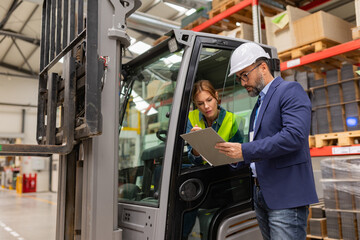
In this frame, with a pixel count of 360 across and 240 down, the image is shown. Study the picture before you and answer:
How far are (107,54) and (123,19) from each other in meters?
0.29

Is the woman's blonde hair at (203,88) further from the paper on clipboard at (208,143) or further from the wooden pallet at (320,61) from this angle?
the wooden pallet at (320,61)

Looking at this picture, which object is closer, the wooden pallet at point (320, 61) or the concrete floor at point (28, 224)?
the wooden pallet at point (320, 61)

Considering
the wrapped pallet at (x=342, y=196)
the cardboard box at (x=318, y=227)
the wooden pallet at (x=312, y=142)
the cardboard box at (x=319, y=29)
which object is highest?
the cardboard box at (x=319, y=29)

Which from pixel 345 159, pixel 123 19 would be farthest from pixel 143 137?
pixel 345 159

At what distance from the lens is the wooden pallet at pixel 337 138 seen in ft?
13.7

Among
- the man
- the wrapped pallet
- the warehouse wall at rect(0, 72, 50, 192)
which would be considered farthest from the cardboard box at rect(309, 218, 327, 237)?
the warehouse wall at rect(0, 72, 50, 192)

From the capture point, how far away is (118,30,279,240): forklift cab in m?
2.32

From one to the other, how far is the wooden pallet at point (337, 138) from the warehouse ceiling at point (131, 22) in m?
2.48

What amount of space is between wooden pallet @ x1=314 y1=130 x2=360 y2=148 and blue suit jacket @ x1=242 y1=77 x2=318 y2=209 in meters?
2.54

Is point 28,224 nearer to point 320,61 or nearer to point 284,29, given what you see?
point 284,29

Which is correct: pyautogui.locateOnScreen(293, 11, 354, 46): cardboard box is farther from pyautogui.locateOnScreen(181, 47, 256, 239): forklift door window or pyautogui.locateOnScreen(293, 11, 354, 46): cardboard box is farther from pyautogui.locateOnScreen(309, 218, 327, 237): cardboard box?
pyautogui.locateOnScreen(309, 218, 327, 237): cardboard box

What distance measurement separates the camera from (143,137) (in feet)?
9.96

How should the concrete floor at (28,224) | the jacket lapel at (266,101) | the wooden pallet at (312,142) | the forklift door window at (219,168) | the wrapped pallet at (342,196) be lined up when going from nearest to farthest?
the jacket lapel at (266,101) → the forklift door window at (219,168) → the wrapped pallet at (342,196) → the wooden pallet at (312,142) → the concrete floor at (28,224)

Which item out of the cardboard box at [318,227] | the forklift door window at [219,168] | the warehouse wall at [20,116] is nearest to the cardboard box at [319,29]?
the forklift door window at [219,168]
